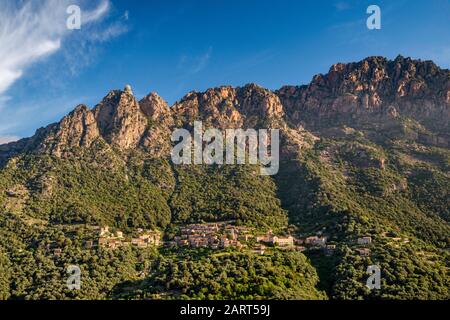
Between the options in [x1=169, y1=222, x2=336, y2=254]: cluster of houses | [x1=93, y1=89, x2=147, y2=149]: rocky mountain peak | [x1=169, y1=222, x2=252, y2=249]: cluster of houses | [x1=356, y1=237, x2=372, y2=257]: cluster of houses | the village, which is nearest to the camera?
[x1=356, y1=237, x2=372, y2=257]: cluster of houses

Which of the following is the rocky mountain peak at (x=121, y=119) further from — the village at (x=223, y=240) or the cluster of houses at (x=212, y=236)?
the cluster of houses at (x=212, y=236)

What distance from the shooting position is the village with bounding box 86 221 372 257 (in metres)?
101

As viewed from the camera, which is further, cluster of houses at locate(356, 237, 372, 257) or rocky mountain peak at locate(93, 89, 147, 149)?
rocky mountain peak at locate(93, 89, 147, 149)

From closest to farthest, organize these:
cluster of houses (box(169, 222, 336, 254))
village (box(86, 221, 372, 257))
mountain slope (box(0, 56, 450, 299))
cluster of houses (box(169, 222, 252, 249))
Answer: mountain slope (box(0, 56, 450, 299)) < village (box(86, 221, 372, 257)) < cluster of houses (box(169, 222, 336, 254)) < cluster of houses (box(169, 222, 252, 249))

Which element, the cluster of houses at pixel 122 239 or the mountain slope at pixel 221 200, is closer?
the mountain slope at pixel 221 200

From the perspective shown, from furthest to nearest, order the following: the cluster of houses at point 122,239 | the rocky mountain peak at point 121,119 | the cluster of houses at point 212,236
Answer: the rocky mountain peak at point 121,119 → the cluster of houses at point 212,236 → the cluster of houses at point 122,239

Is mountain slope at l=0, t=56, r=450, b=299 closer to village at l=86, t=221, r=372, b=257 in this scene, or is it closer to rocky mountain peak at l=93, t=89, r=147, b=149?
rocky mountain peak at l=93, t=89, r=147, b=149

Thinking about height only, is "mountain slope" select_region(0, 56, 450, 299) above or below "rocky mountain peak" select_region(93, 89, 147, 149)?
below

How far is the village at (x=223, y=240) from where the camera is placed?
101 meters

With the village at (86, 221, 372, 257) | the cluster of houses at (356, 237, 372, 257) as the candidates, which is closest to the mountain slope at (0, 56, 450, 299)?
the cluster of houses at (356, 237, 372, 257)

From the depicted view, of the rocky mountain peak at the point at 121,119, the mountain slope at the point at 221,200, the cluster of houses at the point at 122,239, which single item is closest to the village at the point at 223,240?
the cluster of houses at the point at 122,239

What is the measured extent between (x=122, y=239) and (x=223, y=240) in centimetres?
2431

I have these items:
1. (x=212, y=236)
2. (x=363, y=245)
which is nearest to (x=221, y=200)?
(x=212, y=236)
